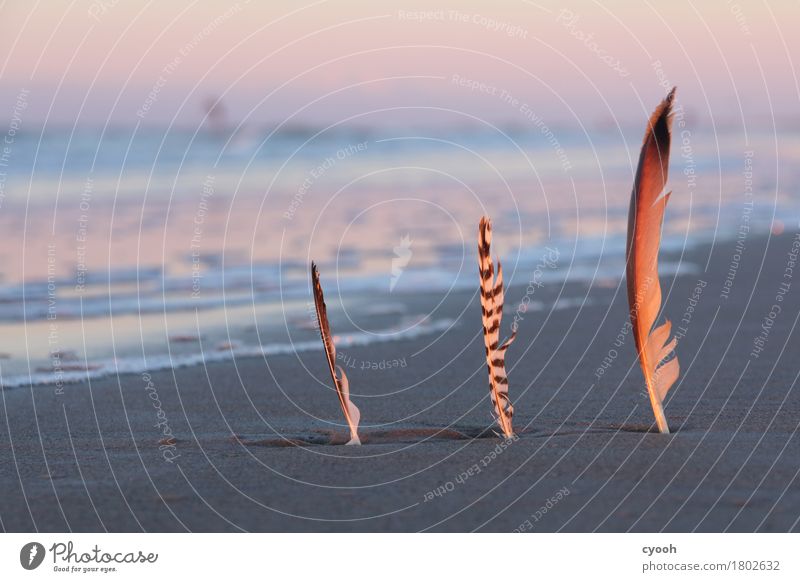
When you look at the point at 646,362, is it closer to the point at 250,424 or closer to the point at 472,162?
the point at 250,424

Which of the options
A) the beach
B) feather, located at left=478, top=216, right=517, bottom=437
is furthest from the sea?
feather, located at left=478, top=216, right=517, bottom=437

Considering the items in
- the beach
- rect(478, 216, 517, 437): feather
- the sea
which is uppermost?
the sea

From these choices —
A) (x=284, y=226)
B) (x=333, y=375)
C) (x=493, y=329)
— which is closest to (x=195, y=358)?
(x=333, y=375)

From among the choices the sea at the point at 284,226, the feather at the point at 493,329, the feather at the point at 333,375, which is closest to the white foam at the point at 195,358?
the sea at the point at 284,226

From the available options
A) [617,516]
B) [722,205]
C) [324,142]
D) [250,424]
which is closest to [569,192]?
[722,205]

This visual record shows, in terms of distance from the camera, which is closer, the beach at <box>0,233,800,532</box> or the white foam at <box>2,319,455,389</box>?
the beach at <box>0,233,800,532</box>

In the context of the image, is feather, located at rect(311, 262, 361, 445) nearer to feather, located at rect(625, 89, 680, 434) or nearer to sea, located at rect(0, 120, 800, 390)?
feather, located at rect(625, 89, 680, 434)
